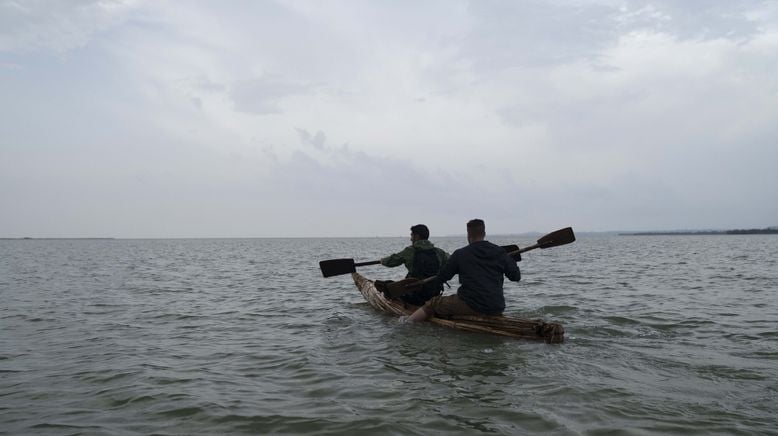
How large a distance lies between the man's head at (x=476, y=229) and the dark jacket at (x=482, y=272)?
12 cm

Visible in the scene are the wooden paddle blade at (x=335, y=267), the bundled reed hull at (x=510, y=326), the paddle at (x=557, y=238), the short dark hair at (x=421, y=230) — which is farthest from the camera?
the wooden paddle blade at (x=335, y=267)

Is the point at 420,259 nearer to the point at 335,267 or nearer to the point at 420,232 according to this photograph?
the point at 420,232

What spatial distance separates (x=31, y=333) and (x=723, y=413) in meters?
11.9

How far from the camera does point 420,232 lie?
1109 cm

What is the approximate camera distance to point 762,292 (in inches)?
618

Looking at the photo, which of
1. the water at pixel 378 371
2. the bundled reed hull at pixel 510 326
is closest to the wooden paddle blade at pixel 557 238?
the water at pixel 378 371

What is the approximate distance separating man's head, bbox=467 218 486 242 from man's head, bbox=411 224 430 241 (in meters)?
2.01

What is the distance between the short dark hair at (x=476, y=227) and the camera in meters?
8.94

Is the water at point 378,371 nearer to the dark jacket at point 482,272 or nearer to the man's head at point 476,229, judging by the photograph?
the dark jacket at point 482,272

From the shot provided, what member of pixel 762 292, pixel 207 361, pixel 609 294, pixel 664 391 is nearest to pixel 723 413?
pixel 664 391

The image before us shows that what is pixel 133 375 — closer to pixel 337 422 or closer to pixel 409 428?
pixel 337 422

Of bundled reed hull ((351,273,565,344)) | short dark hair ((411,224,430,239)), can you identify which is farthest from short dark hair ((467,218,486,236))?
short dark hair ((411,224,430,239))

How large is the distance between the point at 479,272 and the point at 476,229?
771 millimetres

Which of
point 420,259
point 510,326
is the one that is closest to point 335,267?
point 420,259
